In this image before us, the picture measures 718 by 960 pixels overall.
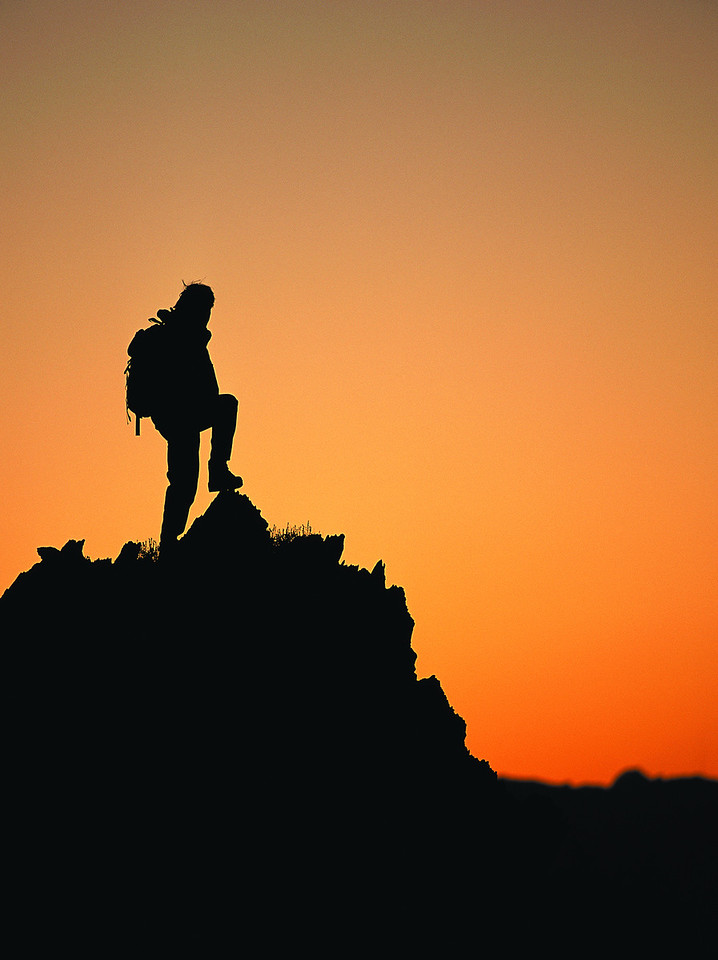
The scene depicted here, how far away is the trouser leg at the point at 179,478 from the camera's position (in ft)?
56.9

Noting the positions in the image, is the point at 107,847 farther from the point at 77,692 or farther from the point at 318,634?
the point at 318,634

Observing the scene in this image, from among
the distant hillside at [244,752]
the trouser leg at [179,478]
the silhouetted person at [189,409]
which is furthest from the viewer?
the trouser leg at [179,478]

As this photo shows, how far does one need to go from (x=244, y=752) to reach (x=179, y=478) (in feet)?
13.4

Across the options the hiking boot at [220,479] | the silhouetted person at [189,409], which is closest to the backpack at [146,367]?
the silhouetted person at [189,409]

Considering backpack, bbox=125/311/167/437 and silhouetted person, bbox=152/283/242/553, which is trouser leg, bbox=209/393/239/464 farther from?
backpack, bbox=125/311/167/437

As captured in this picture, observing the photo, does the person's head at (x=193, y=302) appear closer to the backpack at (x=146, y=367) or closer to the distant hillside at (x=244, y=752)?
the backpack at (x=146, y=367)

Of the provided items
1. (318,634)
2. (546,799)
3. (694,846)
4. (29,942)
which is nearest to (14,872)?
(29,942)

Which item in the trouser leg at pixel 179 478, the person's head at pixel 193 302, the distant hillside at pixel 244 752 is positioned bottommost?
the distant hillside at pixel 244 752

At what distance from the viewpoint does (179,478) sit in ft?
57.0

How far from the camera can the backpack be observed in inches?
669

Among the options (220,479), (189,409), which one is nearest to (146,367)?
(189,409)

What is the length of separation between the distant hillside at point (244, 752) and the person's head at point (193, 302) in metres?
2.81

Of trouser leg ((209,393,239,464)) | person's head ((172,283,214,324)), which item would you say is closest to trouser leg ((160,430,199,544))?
trouser leg ((209,393,239,464))

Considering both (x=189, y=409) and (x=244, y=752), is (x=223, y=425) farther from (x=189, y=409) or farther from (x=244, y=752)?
(x=244, y=752)
